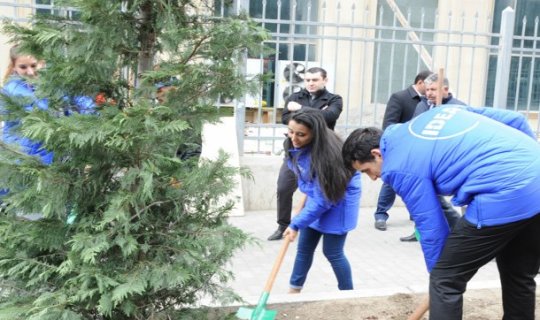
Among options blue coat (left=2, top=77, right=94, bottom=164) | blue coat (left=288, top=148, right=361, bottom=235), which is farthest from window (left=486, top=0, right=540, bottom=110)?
blue coat (left=2, top=77, right=94, bottom=164)

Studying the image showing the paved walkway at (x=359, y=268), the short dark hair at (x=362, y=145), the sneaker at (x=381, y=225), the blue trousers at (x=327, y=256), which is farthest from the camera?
the sneaker at (x=381, y=225)

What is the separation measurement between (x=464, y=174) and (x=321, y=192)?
1146mm

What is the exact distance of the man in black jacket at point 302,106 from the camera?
225 inches

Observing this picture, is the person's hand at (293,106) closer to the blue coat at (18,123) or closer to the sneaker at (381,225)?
the sneaker at (381,225)

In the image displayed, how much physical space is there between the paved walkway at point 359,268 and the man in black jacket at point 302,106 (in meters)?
0.29

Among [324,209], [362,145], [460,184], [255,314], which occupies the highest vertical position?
[362,145]

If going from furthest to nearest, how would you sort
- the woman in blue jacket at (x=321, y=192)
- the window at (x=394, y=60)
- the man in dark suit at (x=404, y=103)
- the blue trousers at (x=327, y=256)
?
1. the window at (x=394, y=60)
2. the man in dark suit at (x=404, y=103)
3. the blue trousers at (x=327, y=256)
4. the woman in blue jacket at (x=321, y=192)

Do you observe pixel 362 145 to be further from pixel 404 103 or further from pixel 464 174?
pixel 404 103

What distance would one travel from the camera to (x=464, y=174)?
2.54 metres

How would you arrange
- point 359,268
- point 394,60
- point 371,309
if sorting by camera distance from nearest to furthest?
point 371,309
point 359,268
point 394,60

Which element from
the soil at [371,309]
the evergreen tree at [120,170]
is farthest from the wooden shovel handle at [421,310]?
the evergreen tree at [120,170]

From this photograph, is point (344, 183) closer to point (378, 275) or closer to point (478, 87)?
point (378, 275)

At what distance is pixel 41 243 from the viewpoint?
2355mm

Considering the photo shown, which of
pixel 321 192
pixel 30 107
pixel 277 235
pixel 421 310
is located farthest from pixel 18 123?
pixel 277 235
